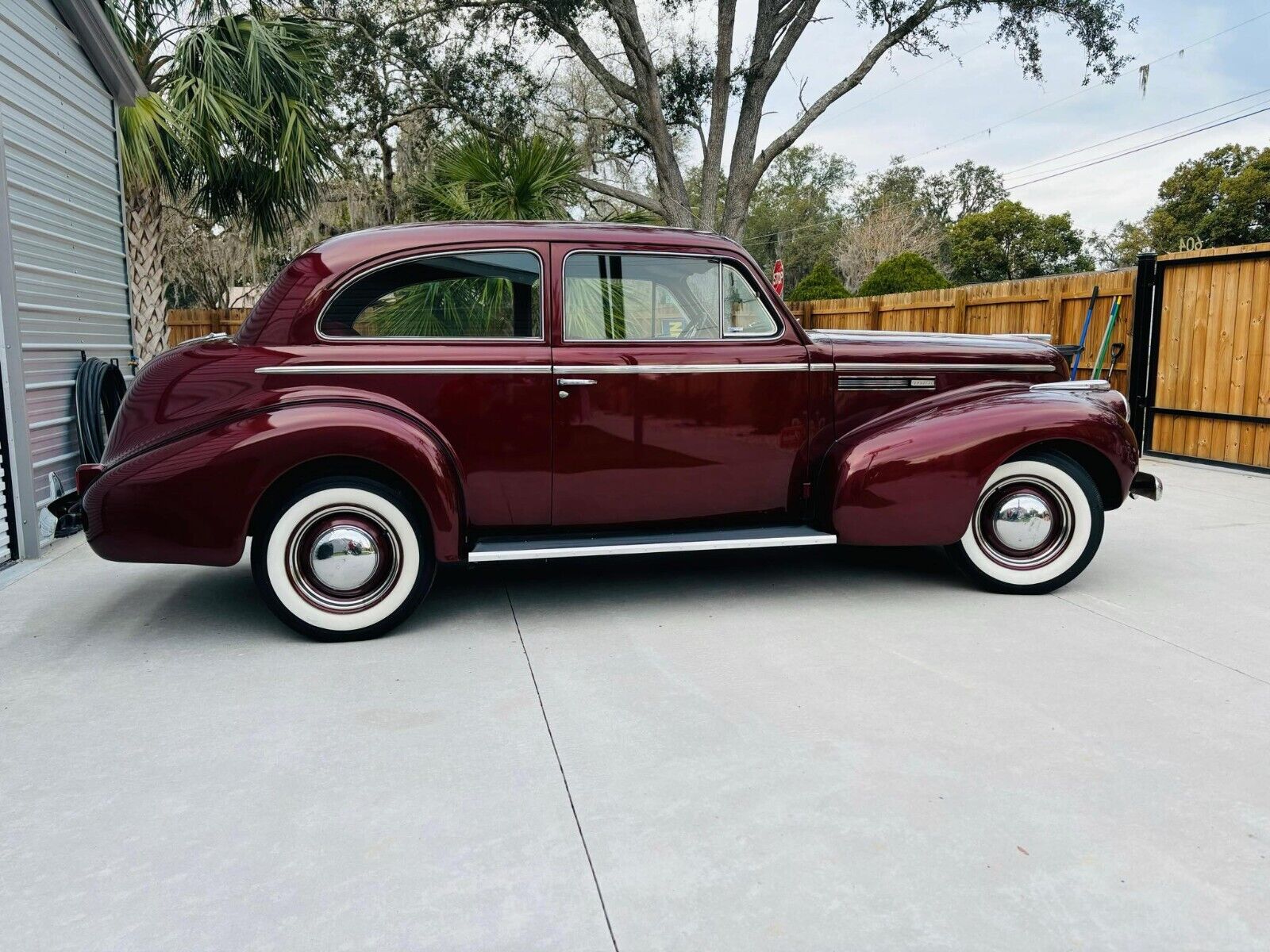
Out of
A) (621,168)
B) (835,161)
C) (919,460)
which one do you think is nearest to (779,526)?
(919,460)

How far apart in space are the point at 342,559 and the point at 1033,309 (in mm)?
9310

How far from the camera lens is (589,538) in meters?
4.41

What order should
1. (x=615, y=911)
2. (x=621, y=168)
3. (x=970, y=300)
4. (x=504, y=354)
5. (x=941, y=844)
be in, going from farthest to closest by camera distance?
(x=621, y=168) → (x=970, y=300) → (x=504, y=354) → (x=941, y=844) → (x=615, y=911)

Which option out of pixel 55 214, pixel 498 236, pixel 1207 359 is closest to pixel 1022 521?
pixel 498 236

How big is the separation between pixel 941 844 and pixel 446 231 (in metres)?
3.30

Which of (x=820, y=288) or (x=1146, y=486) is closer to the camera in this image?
(x=1146, y=486)

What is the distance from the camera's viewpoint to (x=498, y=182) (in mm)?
9242

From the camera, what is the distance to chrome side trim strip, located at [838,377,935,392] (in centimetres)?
468

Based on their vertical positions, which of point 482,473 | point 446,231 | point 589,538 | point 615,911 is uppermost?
point 446,231

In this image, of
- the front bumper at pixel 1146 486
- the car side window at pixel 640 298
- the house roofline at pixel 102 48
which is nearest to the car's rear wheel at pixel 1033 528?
the front bumper at pixel 1146 486

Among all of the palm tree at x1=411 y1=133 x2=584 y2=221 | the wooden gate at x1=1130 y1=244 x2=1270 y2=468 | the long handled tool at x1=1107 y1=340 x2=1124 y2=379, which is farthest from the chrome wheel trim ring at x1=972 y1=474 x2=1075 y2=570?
the palm tree at x1=411 y1=133 x2=584 y2=221

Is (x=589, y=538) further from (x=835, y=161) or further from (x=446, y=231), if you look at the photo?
(x=835, y=161)

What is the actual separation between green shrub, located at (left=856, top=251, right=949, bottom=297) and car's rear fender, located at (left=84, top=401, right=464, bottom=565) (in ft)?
55.7

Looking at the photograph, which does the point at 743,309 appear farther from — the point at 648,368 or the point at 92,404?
the point at 92,404
